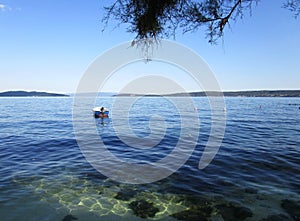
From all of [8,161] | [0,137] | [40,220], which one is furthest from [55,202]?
[0,137]

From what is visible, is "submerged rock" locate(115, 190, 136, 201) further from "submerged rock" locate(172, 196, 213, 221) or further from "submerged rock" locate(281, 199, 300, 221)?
"submerged rock" locate(281, 199, 300, 221)

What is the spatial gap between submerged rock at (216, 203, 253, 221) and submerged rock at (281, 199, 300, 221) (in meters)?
1.27

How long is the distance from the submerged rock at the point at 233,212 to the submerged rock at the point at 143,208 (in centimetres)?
226

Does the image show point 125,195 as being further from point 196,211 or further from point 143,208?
point 196,211

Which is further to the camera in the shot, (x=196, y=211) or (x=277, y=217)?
(x=196, y=211)

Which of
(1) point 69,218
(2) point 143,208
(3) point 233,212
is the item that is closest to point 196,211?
(3) point 233,212

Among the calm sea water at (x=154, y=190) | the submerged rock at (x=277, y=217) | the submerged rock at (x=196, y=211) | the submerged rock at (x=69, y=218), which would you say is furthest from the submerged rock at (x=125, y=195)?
the submerged rock at (x=277, y=217)

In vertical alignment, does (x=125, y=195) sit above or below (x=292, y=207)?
below

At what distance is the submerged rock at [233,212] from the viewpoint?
673cm

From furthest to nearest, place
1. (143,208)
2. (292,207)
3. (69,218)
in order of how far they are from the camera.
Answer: (143,208) → (292,207) → (69,218)

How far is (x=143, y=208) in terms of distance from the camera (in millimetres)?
7402

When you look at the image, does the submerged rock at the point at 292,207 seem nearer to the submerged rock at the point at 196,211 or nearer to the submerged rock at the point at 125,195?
the submerged rock at the point at 196,211

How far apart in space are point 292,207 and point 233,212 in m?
2.17

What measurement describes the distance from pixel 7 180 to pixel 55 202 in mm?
3562
